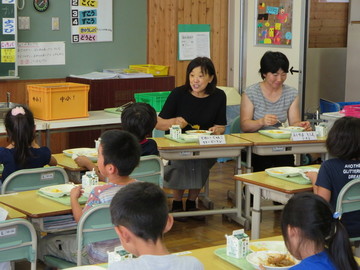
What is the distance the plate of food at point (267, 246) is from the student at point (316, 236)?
569mm

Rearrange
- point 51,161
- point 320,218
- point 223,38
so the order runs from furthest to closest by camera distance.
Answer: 1. point 223,38
2. point 51,161
3. point 320,218

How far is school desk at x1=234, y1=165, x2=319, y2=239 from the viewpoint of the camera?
4137 mm

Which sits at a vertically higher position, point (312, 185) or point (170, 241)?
point (312, 185)

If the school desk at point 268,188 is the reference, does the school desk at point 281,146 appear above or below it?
above

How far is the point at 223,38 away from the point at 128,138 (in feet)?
19.1

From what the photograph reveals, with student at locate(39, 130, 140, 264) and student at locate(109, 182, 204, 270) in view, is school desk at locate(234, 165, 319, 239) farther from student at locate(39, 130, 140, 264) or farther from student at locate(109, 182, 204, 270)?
student at locate(109, 182, 204, 270)

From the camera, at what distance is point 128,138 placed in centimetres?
337

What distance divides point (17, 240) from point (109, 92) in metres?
4.51

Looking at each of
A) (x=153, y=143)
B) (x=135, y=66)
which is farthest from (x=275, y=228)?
(x=135, y=66)

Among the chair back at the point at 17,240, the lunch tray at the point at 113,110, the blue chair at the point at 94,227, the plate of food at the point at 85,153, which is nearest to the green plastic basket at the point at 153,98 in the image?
the lunch tray at the point at 113,110

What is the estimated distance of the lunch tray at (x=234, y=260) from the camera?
2.78 m

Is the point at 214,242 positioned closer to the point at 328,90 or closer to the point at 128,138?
the point at 128,138

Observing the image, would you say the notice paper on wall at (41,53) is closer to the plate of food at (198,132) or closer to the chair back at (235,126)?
the chair back at (235,126)

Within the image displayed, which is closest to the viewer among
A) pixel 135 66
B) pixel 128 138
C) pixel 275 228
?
pixel 128 138
